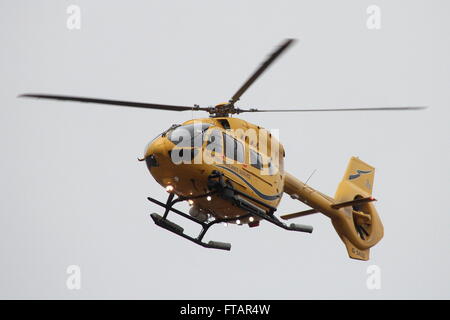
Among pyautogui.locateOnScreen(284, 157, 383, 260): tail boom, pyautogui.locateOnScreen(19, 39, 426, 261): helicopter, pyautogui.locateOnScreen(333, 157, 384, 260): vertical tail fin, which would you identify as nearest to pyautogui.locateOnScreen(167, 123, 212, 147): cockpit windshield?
pyautogui.locateOnScreen(19, 39, 426, 261): helicopter

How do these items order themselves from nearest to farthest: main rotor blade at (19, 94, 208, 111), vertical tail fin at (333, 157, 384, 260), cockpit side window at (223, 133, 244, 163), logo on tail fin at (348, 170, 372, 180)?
1. main rotor blade at (19, 94, 208, 111)
2. cockpit side window at (223, 133, 244, 163)
3. vertical tail fin at (333, 157, 384, 260)
4. logo on tail fin at (348, 170, 372, 180)

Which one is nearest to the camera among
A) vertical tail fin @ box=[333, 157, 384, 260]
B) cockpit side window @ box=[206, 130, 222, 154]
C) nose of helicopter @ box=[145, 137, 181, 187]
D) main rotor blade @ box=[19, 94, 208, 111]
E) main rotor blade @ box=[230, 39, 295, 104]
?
main rotor blade @ box=[230, 39, 295, 104]

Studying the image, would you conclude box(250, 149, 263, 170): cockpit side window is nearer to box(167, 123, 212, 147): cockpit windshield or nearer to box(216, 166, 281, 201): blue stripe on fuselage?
box(216, 166, 281, 201): blue stripe on fuselage

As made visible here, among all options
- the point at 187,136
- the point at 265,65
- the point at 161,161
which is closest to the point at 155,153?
the point at 161,161

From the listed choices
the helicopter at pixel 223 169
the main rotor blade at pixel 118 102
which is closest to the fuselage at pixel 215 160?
the helicopter at pixel 223 169

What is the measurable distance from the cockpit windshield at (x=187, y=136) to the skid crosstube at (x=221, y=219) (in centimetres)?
79

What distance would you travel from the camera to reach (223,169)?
14.3m

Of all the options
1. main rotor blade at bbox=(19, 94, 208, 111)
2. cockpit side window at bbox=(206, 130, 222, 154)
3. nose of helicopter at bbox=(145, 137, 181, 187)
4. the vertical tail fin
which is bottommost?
the vertical tail fin

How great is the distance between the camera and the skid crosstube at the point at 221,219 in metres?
14.2

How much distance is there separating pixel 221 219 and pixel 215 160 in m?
2.04

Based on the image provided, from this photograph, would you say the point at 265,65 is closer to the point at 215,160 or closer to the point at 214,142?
the point at 214,142

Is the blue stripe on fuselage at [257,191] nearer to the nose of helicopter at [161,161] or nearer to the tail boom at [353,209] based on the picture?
the nose of helicopter at [161,161]

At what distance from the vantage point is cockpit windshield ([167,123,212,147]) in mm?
13867

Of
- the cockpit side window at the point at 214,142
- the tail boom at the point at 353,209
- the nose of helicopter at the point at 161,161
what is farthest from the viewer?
the tail boom at the point at 353,209
